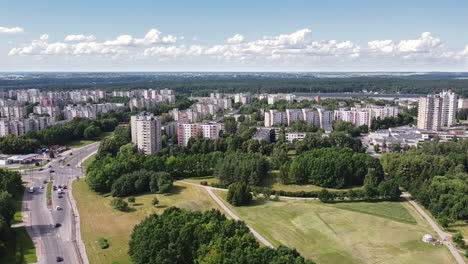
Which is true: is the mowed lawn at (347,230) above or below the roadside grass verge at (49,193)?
below

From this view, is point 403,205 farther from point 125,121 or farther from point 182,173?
point 125,121

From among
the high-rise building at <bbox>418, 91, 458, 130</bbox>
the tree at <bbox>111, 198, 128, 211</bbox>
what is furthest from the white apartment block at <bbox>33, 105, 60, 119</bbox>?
the high-rise building at <bbox>418, 91, 458, 130</bbox>

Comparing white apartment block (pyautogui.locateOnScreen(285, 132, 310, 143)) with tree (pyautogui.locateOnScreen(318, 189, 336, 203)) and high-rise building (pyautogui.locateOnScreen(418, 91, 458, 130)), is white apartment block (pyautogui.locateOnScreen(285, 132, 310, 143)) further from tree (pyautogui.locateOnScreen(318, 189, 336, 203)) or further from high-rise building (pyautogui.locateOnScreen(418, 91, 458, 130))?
tree (pyautogui.locateOnScreen(318, 189, 336, 203))

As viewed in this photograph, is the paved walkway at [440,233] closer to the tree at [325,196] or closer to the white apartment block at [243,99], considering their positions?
the tree at [325,196]

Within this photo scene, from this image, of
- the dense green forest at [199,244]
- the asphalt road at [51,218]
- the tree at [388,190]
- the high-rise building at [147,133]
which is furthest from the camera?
the high-rise building at [147,133]

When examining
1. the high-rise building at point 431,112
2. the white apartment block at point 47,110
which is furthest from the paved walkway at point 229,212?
the white apartment block at point 47,110

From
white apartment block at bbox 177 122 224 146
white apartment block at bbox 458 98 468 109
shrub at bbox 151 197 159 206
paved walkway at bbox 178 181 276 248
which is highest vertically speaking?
white apartment block at bbox 458 98 468 109

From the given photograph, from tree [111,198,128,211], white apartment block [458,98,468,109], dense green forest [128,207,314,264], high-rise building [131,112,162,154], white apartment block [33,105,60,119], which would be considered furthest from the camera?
white apartment block [458,98,468,109]
